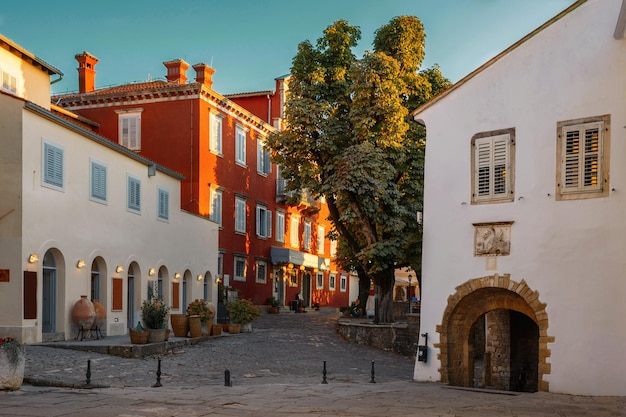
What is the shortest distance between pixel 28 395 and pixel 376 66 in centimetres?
1732

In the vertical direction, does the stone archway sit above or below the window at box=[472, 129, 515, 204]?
below

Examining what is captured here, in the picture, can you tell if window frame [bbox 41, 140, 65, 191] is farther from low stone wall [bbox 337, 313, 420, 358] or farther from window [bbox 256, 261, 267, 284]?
window [bbox 256, 261, 267, 284]

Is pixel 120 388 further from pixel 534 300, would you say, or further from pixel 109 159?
pixel 109 159

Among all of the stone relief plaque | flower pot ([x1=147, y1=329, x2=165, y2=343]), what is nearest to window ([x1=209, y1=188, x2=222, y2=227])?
flower pot ([x1=147, y1=329, x2=165, y2=343])

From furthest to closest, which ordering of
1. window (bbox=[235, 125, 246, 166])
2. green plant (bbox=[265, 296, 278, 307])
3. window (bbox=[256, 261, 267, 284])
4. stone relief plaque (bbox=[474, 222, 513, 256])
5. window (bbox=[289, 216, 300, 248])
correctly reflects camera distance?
window (bbox=[289, 216, 300, 248]) < window (bbox=[256, 261, 267, 284]) < green plant (bbox=[265, 296, 278, 307]) < window (bbox=[235, 125, 246, 166]) < stone relief plaque (bbox=[474, 222, 513, 256])

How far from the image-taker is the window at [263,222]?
39688 millimetres

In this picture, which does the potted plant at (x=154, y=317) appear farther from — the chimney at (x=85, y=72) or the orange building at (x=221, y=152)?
the chimney at (x=85, y=72)

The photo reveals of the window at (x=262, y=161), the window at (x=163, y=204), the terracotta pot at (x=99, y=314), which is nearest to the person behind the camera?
the terracotta pot at (x=99, y=314)

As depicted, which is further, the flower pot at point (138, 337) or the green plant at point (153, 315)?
the green plant at point (153, 315)

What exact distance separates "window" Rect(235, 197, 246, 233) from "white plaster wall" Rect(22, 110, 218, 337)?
629cm

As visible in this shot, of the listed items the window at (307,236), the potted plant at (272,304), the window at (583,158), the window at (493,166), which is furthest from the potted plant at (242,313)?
the window at (307,236)

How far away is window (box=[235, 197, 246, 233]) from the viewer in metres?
37.1

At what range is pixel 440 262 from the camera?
1750 cm

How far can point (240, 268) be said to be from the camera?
123ft
